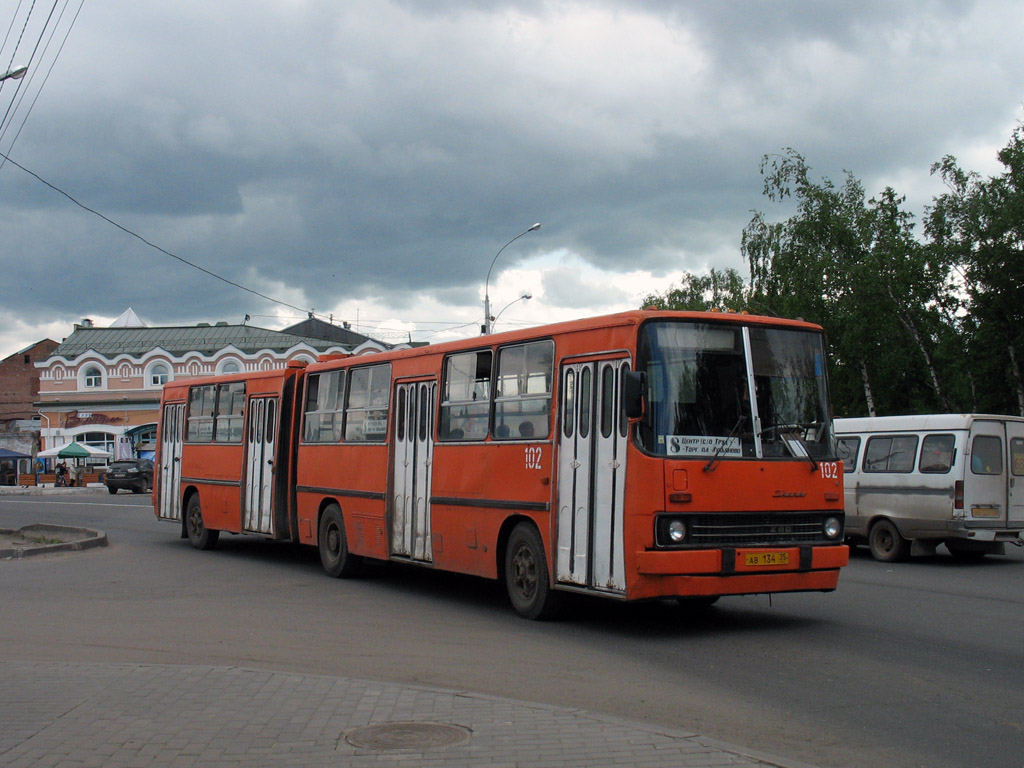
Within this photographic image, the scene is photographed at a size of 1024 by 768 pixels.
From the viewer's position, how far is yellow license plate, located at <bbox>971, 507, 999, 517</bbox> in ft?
54.6

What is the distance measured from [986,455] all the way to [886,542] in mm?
2137

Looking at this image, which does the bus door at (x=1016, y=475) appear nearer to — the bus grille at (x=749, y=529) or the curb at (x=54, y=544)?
the bus grille at (x=749, y=529)

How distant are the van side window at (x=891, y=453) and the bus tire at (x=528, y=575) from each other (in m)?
8.89

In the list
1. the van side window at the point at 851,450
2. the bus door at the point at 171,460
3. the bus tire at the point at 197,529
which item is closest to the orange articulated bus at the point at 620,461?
the bus tire at the point at 197,529

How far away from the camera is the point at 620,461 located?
9.84 meters

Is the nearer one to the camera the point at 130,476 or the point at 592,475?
the point at 592,475

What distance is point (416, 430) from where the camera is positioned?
13.4 metres

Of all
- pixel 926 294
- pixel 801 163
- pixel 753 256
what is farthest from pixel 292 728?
pixel 753 256

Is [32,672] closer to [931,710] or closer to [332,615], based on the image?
[332,615]

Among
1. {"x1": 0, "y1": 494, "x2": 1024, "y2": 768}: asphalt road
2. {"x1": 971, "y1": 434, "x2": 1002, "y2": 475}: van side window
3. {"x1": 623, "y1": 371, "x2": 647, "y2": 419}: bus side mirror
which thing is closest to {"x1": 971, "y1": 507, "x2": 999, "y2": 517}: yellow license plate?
{"x1": 971, "y1": 434, "x2": 1002, "y2": 475}: van side window

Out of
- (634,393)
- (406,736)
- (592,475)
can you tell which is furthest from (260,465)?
(406,736)

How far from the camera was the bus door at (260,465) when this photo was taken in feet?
56.5

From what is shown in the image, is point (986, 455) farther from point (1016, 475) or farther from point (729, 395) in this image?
point (729, 395)

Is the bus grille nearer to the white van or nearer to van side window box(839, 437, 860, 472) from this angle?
the white van
